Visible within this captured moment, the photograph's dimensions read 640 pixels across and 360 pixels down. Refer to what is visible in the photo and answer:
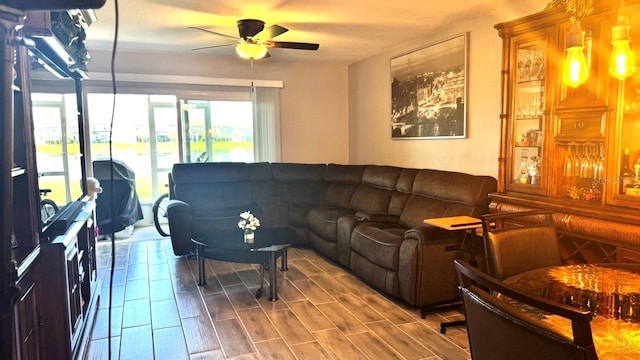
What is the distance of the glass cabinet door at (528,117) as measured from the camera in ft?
10.0

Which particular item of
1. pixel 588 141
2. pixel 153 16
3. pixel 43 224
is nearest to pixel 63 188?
pixel 43 224

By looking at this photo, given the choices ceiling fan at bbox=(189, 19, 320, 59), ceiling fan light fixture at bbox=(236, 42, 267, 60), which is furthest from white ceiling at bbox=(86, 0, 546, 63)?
ceiling fan light fixture at bbox=(236, 42, 267, 60)

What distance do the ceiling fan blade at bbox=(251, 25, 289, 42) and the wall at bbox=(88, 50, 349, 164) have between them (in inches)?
75.5

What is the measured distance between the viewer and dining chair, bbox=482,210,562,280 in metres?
2.05

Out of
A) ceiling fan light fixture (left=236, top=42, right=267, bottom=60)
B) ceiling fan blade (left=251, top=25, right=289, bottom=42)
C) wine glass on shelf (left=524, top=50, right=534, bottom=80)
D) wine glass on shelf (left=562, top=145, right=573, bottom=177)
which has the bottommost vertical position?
wine glass on shelf (left=562, top=145, right=573, bottom=177)

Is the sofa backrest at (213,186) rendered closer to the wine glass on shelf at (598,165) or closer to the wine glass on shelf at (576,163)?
the wine glass on shelf at (576,163)

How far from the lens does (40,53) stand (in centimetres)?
250

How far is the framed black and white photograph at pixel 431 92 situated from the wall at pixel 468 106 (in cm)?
8

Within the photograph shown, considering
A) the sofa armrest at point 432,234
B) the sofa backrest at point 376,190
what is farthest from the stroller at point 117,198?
the sofa armrest at point 432,234

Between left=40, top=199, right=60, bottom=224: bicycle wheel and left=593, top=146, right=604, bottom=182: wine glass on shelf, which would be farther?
left=593, top=146, right=604, bottom=182: wine glass on shelf

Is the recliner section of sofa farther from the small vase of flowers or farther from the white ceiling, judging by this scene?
the white ceiling

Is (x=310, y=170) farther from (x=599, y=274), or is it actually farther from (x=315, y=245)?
(x=599, y=274)

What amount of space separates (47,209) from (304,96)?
407 centimetres

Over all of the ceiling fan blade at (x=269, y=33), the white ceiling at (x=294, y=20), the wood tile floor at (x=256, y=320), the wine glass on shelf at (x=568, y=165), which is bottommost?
the wood tile floor at (x=256, y=320)
